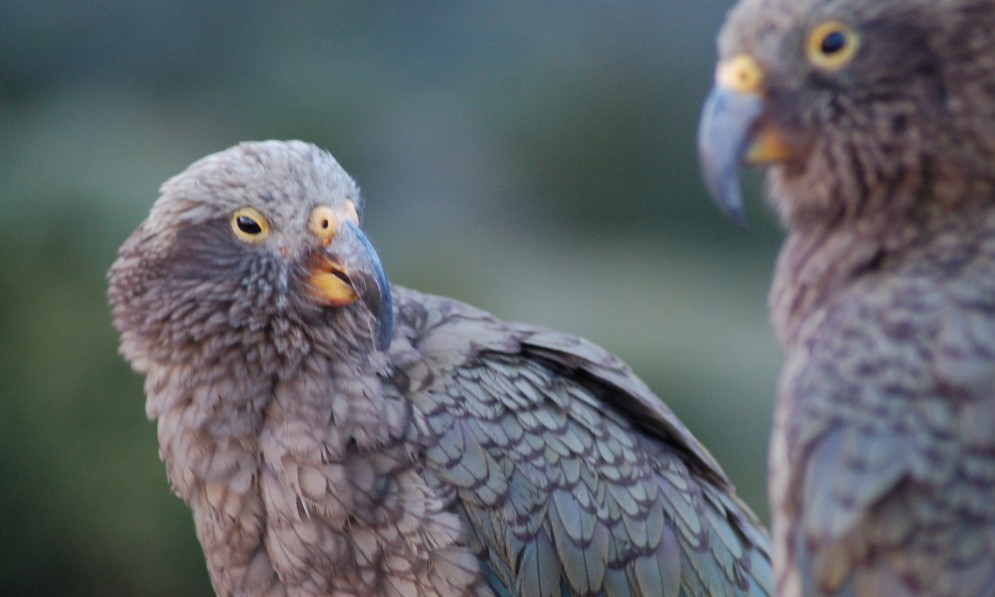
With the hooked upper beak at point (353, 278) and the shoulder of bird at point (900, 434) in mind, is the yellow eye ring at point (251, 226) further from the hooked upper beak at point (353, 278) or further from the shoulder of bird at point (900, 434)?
the shoulder of bird at point (900, 434)

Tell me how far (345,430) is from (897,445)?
1227mm

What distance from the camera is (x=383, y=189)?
608cm

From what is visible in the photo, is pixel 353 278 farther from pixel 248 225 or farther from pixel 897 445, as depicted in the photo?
pixel 897 445

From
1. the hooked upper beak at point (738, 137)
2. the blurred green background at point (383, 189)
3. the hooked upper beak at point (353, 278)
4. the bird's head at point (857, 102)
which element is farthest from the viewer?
the blurred green background at point (383, 189)

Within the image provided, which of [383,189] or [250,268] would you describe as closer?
[250,268]

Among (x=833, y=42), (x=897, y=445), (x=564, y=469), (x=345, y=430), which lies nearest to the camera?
(x=897, y=445)

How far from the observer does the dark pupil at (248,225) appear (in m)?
2.45

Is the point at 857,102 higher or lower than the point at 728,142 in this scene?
higher

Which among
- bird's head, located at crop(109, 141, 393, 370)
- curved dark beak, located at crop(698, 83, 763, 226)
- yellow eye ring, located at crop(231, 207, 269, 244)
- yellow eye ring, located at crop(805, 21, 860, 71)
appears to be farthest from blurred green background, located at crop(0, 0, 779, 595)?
yellow eye ring, located at crop(805, 21, 860, 71)

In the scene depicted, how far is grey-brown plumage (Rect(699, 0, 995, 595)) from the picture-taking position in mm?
1546

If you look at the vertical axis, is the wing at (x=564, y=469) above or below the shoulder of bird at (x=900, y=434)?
below

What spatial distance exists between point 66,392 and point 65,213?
877 millimetres

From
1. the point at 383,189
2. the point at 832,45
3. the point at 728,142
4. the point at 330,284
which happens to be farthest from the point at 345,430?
the point at 383,189

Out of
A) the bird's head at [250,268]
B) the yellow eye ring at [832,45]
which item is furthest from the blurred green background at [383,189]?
the yellow eye ring at [832,45]
